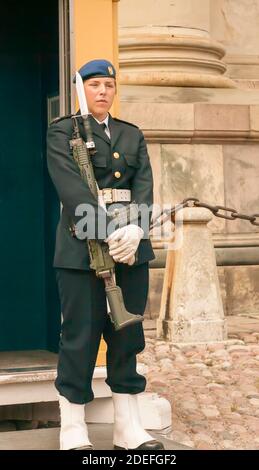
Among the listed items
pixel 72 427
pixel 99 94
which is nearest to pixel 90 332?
pixel 72 427

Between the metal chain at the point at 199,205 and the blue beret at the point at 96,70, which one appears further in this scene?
the metal chain at the point at 199,205

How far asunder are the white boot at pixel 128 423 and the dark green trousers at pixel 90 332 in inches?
1.8

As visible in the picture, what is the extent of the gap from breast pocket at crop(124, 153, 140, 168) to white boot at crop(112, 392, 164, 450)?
3.13ft

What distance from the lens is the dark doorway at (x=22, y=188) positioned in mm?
6469

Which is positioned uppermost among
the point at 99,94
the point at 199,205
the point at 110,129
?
the point at 99,94

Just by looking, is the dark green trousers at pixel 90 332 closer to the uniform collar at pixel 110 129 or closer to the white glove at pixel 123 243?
the white glove at pixel 123 243

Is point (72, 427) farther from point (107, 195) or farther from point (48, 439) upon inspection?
point (107, 195)

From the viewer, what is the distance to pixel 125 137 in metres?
4.91

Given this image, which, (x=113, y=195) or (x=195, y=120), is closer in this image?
(x=113, y=195)

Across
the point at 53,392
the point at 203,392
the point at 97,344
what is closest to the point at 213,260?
the point at 203,392

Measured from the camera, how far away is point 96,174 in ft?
15.7

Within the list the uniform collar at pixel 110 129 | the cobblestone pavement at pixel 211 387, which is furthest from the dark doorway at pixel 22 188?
the uniform collar at pixel 110 129

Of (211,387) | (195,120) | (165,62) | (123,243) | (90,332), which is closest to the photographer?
(123,243)

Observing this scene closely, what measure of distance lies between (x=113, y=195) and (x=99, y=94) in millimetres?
416
